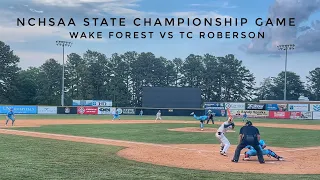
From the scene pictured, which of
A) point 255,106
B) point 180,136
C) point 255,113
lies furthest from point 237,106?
point 180,136

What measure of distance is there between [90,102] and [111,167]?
→ 65.8m

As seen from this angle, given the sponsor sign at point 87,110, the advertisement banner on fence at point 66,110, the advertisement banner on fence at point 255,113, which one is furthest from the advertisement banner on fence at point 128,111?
the advertisement banner on fence at point 255,113

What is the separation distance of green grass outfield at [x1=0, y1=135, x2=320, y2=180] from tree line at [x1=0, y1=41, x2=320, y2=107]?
83.4m

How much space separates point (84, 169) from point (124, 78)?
9921cm

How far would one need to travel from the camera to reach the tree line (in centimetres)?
9769

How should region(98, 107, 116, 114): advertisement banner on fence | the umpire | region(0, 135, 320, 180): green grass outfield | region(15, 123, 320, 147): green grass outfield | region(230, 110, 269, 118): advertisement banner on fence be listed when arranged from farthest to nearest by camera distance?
region(98, 107, 116, 114): advertisement banner on fence, region(230, 110, 269, 118): advertisement banner on fence, region(15, 123, 320, 147): green grass outfield, the umpire, region(0, 135, 320, 180): green grass outfield

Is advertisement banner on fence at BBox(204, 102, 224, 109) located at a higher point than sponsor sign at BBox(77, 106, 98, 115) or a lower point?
higher

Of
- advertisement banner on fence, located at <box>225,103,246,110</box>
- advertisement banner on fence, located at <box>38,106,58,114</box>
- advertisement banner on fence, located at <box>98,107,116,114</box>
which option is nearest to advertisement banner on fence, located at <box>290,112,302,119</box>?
advertisement banner on fence, located at <box>225,103,246,110</box>

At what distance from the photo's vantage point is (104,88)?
105000 millimetres

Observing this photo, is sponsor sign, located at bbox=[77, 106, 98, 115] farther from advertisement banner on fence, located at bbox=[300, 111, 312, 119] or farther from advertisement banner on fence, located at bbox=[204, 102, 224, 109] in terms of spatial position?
advertisement banner on fence, located at bbox=[300, 111, 312, 119]

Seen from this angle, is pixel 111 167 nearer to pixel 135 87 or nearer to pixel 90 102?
pixel 90 102

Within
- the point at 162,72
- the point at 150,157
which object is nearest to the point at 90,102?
the point at 162,72

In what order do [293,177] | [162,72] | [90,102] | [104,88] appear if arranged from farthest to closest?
[162,72] → [104,88] → [90,102] → [293,177]

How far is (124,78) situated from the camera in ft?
364
